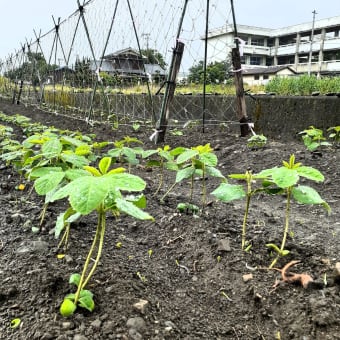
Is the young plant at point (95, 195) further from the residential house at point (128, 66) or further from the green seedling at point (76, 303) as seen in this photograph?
the residential house at point (128, 66)

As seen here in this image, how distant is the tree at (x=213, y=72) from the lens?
21.1 feet

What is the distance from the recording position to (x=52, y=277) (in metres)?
1.44

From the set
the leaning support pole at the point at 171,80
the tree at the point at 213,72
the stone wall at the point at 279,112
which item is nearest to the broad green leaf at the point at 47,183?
the leaning support pole at the point at 171,80

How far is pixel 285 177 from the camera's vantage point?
1.44 metres

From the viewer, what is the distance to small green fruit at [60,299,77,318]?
124 cm

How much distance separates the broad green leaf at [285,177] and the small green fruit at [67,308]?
2.55 feet

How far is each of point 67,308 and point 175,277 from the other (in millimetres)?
520

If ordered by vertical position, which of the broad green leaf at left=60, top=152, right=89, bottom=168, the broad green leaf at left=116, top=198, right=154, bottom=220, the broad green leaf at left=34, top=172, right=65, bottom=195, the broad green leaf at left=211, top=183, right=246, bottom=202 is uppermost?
the broad green leaf at left=34, top=172, right=65, bottom=195

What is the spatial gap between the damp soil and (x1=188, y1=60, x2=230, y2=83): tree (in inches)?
169

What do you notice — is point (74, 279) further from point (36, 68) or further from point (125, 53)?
point (36, 68)

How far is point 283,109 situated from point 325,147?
1109mm

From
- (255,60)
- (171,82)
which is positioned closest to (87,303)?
(171,82)

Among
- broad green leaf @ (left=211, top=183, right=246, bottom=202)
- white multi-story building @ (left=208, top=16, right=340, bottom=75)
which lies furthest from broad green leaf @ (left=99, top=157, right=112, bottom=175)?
white multi-story building @ (left=208, top=16, right=340, bottom=75)

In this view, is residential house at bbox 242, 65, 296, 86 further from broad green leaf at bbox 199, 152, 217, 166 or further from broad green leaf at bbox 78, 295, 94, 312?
broad green leaf at bbox 78, 295, 94, 312
